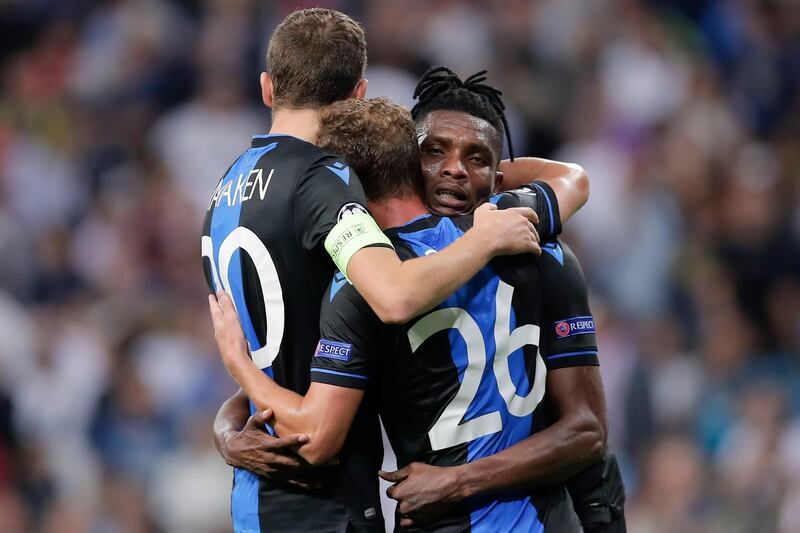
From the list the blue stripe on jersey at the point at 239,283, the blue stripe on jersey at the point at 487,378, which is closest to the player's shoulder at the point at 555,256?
the blue stripe on jersey at the point at 487,378

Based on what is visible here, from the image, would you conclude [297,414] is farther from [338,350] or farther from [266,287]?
[266,287]

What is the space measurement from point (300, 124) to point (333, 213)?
41 centimetres

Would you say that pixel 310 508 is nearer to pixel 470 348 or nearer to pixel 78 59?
pixel 470 348

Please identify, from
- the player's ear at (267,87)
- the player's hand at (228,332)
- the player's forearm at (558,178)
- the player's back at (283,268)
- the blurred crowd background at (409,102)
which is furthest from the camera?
the blurred crowd background at (409,102)

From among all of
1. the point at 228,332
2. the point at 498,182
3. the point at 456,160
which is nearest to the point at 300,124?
the point at 456,160

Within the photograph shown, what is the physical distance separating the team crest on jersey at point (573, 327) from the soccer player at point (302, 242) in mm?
337

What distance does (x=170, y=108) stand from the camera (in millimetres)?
9805

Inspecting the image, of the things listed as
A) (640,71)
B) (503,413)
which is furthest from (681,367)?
(503,413)

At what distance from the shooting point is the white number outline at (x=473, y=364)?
3426mm

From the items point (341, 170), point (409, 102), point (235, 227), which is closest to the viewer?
point (341, 170)

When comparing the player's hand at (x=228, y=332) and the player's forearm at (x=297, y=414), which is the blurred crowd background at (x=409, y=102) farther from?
the player's forearm at (x=297, y=414)

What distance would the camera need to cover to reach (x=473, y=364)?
3.44m

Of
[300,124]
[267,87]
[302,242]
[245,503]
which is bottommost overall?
[245,503]

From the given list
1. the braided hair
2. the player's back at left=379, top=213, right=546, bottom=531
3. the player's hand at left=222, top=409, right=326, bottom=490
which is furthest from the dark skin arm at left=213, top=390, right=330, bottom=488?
the braided hair
